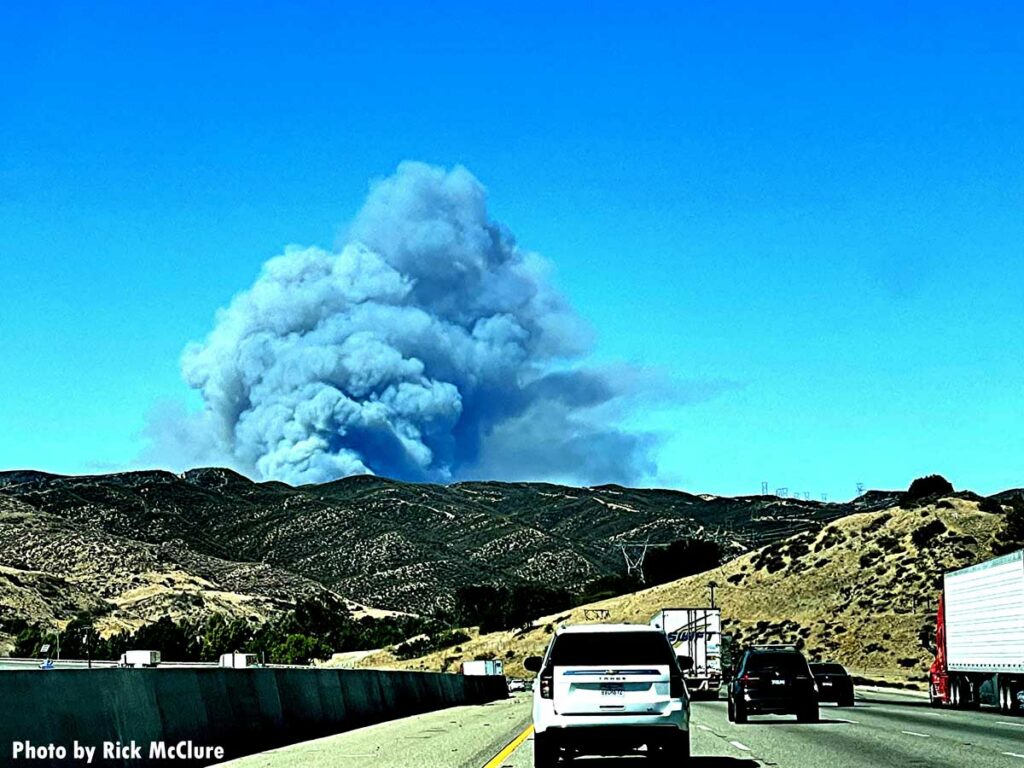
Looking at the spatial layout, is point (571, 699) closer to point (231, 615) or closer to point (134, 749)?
point (134, 749)

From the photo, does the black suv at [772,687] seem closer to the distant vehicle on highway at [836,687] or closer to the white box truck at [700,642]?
the distant vehicle on highway at [836,687]

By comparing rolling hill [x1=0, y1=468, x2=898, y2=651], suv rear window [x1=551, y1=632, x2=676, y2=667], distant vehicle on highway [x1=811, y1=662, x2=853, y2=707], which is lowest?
distant vehicle on highway [x1=811, y1=662, x2=853, y2=707]

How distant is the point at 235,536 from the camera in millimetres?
198625

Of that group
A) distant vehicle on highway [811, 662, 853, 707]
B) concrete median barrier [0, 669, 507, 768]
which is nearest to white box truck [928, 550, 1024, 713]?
distant vehicle on highway [811, 662, 853, 707]

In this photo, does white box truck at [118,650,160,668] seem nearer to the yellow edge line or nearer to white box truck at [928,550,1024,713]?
the yellow edge line

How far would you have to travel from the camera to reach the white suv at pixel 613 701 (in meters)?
19.7

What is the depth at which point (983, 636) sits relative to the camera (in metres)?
39.4

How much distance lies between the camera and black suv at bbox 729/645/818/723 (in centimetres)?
3459

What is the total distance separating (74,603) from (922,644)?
73.0m

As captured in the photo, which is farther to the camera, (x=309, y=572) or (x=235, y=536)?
(x=235, y=536)

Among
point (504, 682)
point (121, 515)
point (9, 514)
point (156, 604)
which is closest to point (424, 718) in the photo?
point (504, 682)

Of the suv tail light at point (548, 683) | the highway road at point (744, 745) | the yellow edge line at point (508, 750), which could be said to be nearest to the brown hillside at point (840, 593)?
the highway road at point (744, 745)

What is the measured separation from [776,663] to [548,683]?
16344 mm

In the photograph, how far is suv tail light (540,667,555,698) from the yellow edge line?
190 centimetres
